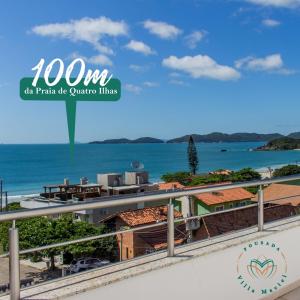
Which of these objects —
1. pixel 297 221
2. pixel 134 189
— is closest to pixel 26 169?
pixel 134 189

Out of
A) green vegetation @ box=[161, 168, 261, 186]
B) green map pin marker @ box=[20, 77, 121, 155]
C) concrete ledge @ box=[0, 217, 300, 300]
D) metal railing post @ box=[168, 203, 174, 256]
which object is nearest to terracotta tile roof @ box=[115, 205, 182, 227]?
metal railing post @ box=[168, 203, 174, 256]

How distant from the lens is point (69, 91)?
7137mm

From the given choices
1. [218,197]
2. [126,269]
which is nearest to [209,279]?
[126,269]

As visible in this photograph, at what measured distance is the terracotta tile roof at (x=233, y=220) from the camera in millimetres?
3652

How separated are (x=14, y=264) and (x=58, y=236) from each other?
16.9 m

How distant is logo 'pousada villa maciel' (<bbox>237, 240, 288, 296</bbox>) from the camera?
347cm

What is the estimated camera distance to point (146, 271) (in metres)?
2.71

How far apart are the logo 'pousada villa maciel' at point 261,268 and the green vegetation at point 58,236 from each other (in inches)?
44.4

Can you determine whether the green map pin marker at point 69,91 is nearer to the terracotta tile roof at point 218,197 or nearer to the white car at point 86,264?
the terracotta tile roof at point 218,197

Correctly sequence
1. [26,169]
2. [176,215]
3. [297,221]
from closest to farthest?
[176,215]
[297,221]
[26,169]

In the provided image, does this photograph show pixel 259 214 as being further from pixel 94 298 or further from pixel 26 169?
pixel 26 169

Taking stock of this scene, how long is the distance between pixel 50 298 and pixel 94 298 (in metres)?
0.25

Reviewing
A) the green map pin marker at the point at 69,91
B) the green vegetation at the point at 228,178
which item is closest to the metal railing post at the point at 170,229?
the green map pin marker at the point at 69,91

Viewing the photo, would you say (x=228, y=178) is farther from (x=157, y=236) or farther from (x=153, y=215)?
(x=157, y=236)
